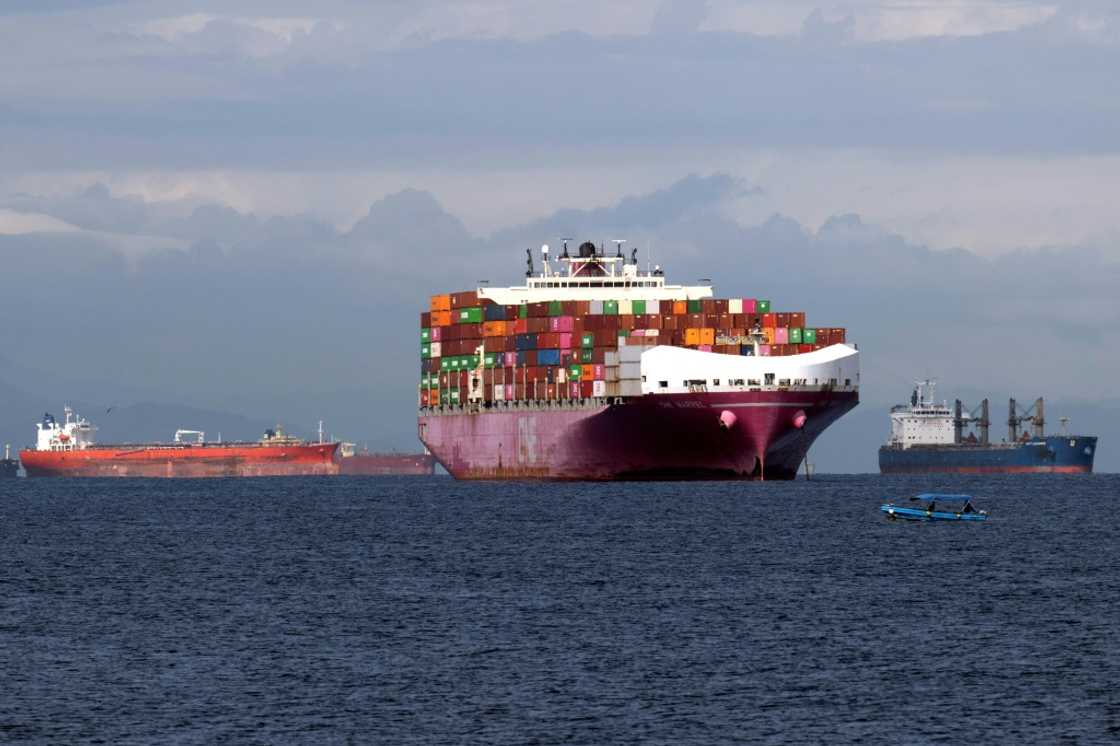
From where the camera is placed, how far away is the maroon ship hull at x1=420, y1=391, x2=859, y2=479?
434 feet

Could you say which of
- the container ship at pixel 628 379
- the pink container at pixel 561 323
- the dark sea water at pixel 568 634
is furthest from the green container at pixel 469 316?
the dark sea water at pixel 568 634

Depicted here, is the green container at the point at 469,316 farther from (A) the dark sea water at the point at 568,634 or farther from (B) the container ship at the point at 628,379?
(A) the dark sea water at the point at 568,634

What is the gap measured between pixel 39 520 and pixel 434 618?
70270 mm

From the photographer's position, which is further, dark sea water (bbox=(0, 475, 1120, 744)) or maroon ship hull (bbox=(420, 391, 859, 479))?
maroon ship hull (bbox=(420, 391, 859, 479))

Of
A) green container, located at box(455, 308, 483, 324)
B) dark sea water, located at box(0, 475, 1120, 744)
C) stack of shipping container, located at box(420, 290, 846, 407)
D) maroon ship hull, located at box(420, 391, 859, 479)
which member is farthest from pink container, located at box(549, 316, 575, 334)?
dark sea water, located at box(0, 475, 1120, 744)

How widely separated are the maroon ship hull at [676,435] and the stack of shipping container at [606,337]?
7.46ft

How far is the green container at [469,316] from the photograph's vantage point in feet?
520

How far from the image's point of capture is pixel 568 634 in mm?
55000

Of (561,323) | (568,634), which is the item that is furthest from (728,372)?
(568,634)

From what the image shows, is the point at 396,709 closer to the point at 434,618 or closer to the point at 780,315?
the point at 434,618

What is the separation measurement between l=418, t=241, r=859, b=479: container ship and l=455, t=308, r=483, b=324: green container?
0.08m

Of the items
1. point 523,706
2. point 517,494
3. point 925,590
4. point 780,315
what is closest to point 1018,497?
point 780,315

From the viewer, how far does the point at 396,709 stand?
43438 millimetres

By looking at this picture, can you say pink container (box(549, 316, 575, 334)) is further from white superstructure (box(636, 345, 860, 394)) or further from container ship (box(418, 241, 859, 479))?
white superstructure (box(636, 345, 860, 394))
